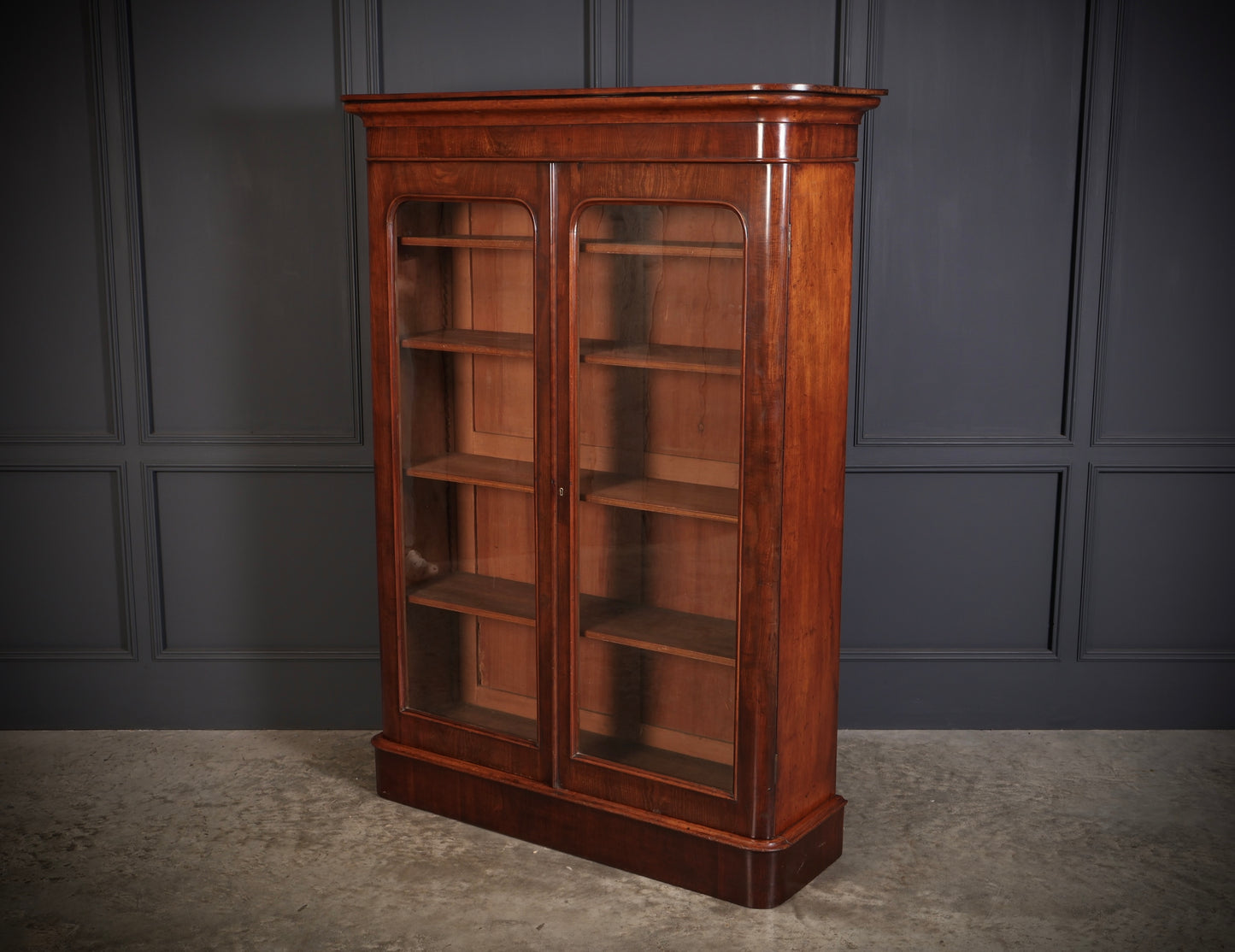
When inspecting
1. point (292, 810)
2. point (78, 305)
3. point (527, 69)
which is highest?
point (527, 69)

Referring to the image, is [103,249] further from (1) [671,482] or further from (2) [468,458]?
Answer: (1) [671,482]

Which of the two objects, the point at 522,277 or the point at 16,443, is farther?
the point at 16,443

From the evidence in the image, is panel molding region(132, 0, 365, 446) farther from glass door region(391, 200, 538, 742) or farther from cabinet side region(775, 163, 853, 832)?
cabinet side region(775, 163, 853, 832)

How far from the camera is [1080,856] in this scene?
3.30 metres

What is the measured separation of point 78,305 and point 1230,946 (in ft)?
12.2

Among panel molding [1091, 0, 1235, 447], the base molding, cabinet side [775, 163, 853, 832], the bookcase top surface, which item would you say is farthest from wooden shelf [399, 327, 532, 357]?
panel molding [1091, 0, 1235, 447]

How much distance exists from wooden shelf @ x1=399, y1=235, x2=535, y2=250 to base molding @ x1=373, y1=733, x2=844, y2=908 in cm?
144

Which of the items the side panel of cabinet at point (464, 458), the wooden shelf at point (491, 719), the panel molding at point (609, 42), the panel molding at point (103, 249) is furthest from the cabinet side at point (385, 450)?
the panel molding at point (103, 249)

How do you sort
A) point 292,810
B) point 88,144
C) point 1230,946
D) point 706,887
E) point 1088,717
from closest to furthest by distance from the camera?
point 1230,946, point 706,887, point 292,810, point 88,144, point 1088,717

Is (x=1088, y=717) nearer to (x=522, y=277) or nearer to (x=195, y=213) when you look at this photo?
(x=522, y=277)

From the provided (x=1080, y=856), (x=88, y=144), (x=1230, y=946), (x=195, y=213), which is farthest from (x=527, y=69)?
(x=1230, y=946)

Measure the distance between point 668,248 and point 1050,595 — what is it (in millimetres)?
1958

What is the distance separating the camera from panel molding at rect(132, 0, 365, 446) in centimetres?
379

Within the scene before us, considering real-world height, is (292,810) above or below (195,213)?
below
